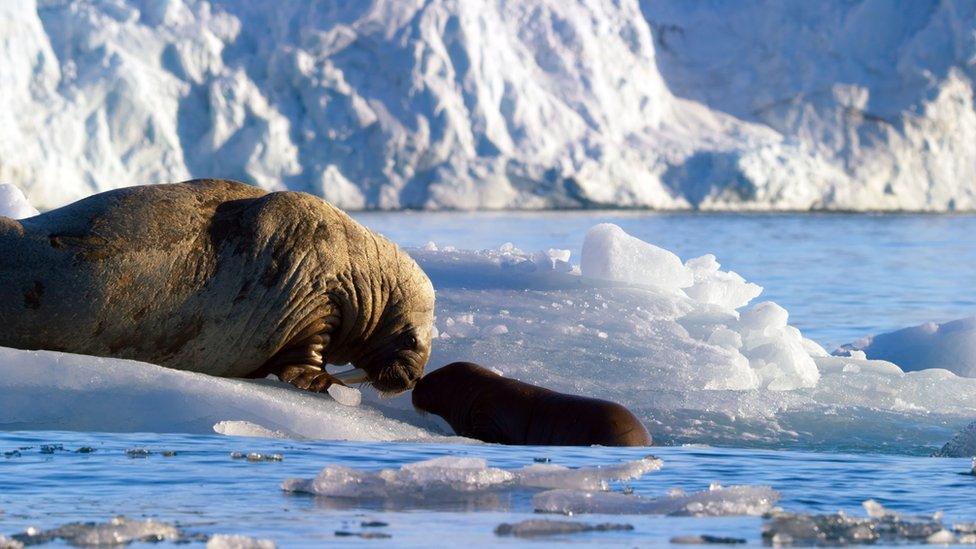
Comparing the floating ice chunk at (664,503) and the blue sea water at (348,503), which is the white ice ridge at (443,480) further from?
the floating ice chunk at (664,503)

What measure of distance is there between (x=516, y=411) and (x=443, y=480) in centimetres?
168

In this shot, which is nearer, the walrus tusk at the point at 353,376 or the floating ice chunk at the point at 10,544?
the floating ice chunk at the point at 10,544

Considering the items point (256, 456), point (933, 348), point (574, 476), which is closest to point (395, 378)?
point (256, 456)

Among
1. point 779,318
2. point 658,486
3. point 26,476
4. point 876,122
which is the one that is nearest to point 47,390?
point 26,476

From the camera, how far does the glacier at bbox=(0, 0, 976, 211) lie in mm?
26188

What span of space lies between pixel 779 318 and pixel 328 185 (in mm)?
21874

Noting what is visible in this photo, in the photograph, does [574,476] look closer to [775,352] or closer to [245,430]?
[245,430]

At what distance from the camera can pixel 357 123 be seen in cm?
2880

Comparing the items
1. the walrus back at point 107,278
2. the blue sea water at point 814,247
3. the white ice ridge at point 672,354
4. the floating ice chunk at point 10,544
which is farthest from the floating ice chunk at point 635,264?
the floating ice chunk at point 10,544

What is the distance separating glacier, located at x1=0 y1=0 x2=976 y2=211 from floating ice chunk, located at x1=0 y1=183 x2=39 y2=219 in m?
18.2

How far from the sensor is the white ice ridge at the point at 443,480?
3.86m

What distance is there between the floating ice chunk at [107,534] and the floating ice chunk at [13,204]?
15.5ft

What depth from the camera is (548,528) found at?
130 inches

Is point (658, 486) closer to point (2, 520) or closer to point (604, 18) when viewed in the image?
point (2, 520)
